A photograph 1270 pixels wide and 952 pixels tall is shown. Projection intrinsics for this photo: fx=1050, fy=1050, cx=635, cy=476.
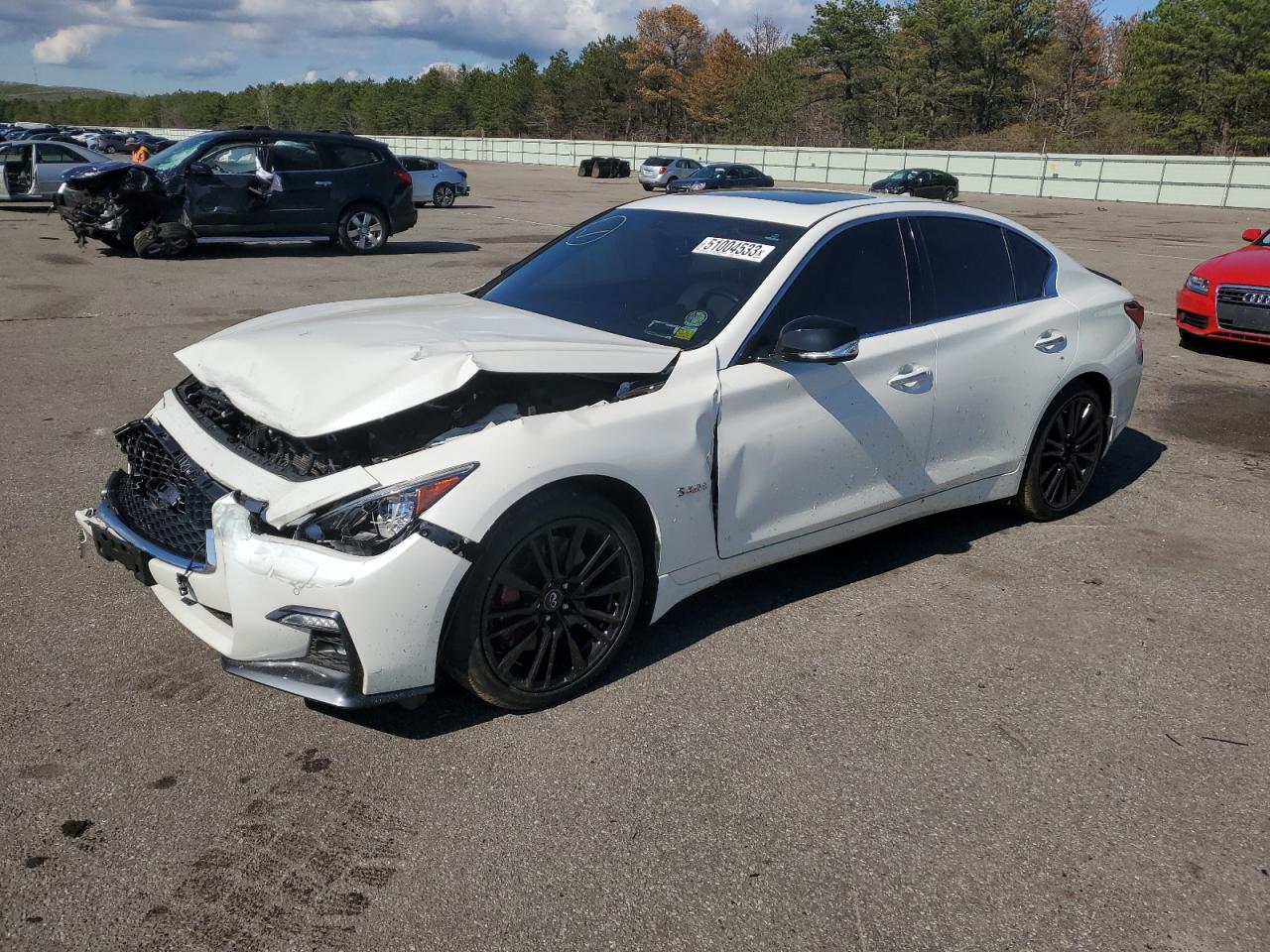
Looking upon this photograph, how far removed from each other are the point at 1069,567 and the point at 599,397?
2594mm

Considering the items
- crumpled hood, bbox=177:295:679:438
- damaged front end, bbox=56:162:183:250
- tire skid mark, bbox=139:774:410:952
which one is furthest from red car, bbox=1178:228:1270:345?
damaged front end, bbox=56:162:183:250

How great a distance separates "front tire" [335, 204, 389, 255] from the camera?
1638 centimetres

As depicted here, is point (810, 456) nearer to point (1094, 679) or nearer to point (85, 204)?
point (1094, 679)

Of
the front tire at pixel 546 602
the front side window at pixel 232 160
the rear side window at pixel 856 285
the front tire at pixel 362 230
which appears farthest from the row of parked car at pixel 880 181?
the front tire at pixel 546 602

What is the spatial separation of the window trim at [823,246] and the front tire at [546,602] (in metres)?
0.86

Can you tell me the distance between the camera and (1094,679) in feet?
12.6

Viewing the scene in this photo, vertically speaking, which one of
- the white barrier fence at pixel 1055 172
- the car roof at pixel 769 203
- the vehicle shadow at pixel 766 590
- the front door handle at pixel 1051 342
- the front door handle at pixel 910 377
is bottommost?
the vehicle shadow at pixel 766 590

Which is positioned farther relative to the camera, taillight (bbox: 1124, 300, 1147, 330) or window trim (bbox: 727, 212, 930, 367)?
taillight (bbox: 1124, 300, 1147, 330)

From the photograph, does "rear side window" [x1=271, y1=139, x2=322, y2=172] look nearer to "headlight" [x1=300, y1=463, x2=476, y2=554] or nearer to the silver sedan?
the silver sedan

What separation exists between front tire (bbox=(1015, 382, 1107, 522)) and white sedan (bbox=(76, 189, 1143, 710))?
0.06 meters

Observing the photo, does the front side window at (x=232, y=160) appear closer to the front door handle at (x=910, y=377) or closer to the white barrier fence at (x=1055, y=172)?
the front door handle at (x=910, y=377)

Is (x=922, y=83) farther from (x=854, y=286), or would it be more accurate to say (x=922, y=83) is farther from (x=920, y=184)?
(x=854, y=286)

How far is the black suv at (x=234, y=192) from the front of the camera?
14.5 meters

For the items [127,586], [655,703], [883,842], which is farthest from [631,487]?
[127,586]
